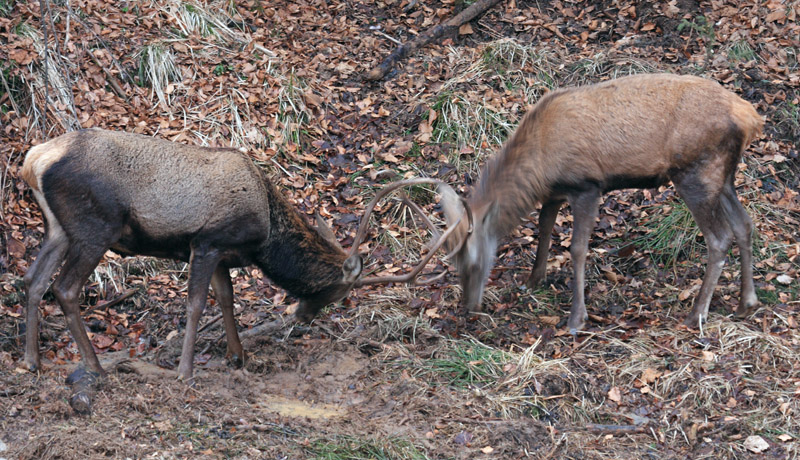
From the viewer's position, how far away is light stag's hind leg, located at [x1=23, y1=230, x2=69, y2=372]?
6203mm

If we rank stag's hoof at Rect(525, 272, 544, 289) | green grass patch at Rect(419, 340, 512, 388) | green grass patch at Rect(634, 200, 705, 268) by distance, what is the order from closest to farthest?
green grass patch at Rect(419, 340, 512, 388), stag's hoof at Rect(525, 272, 544, 289), green grass patch at Rect(634, 200, 705, 268)

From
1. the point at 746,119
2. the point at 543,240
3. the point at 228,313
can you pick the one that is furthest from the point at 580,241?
the point at 228,313

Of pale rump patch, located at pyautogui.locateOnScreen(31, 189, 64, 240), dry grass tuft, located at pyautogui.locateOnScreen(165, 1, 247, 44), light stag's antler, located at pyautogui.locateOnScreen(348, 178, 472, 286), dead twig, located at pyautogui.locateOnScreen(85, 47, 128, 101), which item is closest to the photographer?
pale rump patch, located at pyautogui.locateOnScreen(31, 189, 64, 240)

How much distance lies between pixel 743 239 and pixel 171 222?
5.03 m

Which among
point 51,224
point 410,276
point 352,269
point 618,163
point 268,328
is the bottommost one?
point 268,328

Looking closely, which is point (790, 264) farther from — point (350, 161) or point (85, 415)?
point (85, 415)

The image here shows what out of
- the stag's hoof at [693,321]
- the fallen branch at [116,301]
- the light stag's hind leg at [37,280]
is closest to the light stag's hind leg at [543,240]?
the stag's hoof at [693,321]

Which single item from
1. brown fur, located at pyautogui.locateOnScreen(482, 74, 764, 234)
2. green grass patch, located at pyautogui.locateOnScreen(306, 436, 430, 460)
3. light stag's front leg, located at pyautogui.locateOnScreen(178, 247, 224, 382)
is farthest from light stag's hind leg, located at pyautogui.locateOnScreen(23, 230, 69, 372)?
brown fur, located at pyautogui.locateOnScreen(482, 74, 764, 234)

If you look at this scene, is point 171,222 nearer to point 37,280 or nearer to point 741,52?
point 37,280

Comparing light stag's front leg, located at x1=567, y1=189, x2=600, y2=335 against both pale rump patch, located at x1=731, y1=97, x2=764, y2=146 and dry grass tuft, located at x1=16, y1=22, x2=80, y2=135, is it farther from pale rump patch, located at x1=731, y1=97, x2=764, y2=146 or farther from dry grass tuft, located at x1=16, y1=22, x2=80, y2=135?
dry grass tuft, located at x1=16, y1=22, x2=80, y2=135

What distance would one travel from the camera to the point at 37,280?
621 centimetres

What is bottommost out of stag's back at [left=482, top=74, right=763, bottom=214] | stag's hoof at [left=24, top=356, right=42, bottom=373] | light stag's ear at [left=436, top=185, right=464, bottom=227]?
stag's hoof at [left=24, top=356, right=42, bottom=373]

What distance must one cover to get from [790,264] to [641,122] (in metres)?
2.22

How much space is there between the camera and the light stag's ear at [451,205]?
717 centimetres
